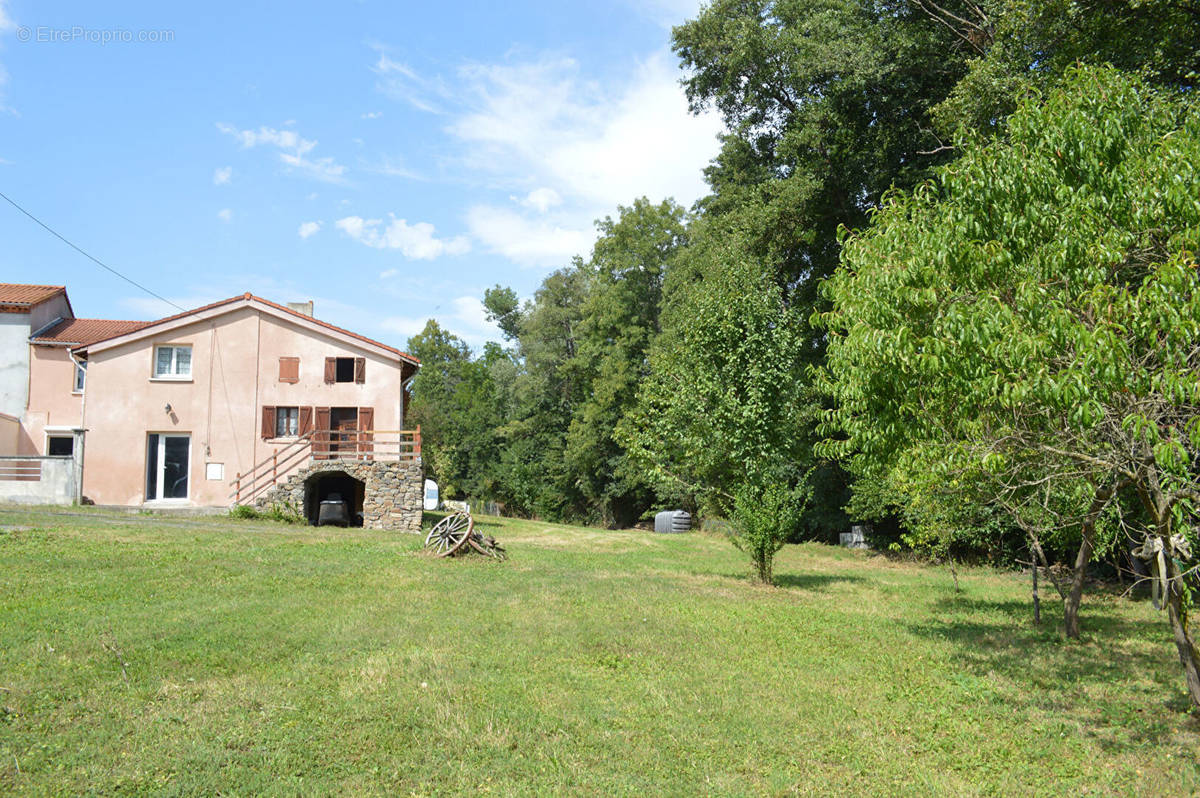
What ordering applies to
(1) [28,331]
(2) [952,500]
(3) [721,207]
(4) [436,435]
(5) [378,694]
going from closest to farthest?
(5) [378,694] < (2) [952,500] < (1) [28,331] < (3) [721,207] < (4) [436,435]

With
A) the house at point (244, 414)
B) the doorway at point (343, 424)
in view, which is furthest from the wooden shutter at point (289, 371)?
the doorway at point (343, 424)

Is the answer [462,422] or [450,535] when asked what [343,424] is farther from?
[462,422]

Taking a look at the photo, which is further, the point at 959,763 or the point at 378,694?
the point at 378,694

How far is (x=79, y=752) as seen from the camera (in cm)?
593

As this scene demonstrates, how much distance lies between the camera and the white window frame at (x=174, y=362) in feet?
85.9

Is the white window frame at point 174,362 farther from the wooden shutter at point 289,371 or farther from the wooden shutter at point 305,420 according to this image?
the wooden shutter at point 305,420

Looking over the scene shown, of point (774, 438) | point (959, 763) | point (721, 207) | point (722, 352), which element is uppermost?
point (721, 207)

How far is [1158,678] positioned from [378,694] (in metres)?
8.89

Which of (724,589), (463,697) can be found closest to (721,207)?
(724,589)

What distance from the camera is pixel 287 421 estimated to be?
88.6 feet

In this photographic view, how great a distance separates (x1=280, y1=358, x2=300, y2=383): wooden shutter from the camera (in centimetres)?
2684

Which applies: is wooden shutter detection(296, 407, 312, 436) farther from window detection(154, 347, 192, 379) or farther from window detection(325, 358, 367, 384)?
window detection(154, 347, 192, 379)

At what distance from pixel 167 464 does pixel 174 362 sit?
325 centimetres

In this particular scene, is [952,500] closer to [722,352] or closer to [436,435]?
[722,352]
